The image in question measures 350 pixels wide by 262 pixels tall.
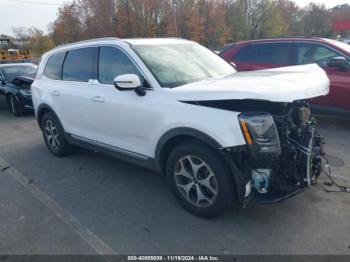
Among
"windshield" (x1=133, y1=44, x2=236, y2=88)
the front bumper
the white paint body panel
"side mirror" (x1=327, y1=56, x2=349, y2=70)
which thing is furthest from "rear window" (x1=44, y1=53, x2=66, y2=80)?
"side mirror" (x1=327, y1=56, x2=349, y2=70)

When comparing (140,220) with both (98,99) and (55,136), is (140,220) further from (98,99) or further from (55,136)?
(55,136)

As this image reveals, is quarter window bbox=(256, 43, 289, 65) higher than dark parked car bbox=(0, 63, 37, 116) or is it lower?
higher

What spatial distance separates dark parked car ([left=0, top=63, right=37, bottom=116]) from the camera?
902 cm

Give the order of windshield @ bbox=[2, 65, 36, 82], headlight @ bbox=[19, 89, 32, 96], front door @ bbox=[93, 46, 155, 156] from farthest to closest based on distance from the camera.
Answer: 1. windshield @ bbox=[2, 65, 36, 82]
2. headlight @ bbox=[19, 89, 32, 96]
3. front door @ bbox=[93, 46, 155, 156]

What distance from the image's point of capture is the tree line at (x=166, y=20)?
3797 cm

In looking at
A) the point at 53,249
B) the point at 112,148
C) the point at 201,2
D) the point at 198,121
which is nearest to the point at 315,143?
the point at 198,121

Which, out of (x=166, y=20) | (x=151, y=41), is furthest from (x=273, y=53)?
(x=166, y=20)

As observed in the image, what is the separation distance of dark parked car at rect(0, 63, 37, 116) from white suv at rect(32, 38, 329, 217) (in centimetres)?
545

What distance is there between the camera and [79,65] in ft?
14.5

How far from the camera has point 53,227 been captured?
3172mm

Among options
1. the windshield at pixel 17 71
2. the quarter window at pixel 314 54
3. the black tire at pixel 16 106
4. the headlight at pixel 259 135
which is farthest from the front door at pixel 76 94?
the windshield at pixel 17 71

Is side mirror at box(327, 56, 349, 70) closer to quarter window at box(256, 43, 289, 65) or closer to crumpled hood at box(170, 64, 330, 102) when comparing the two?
quarter window at box(256, 43, 289, 65)

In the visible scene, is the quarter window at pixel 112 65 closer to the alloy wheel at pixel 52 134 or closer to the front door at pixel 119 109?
the front door at pixel 119 109

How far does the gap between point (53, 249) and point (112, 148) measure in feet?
4.89
